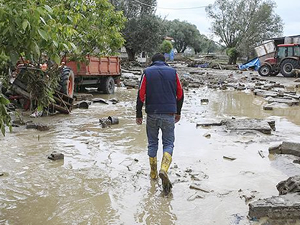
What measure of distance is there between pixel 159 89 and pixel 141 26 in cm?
3514

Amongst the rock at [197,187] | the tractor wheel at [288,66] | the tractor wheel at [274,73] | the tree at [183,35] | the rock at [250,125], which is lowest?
the rock at [197,187]

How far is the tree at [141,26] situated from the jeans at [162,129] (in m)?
34.6

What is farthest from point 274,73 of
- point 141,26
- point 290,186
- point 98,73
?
point 290,186

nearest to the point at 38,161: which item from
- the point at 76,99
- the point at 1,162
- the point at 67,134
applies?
the point at 1,162

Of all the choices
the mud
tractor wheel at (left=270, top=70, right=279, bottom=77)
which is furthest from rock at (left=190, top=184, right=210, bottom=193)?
tractor wheel at (left=270, top=70, right=279, bottom=77)

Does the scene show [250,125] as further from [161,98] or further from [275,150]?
[161,98]

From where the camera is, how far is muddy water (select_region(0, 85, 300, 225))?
3.89 meters

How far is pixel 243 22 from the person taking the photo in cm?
5428

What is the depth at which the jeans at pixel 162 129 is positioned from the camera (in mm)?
4793

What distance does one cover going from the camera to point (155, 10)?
40.6 meters

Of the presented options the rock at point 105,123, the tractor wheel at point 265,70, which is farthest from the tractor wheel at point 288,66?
the rock at point 105,123

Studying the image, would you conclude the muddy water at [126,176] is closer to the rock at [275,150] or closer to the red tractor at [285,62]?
the rock at [275,150]

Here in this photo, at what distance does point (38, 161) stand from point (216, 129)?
453 cm

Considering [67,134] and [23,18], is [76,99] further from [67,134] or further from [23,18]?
[23,18]
